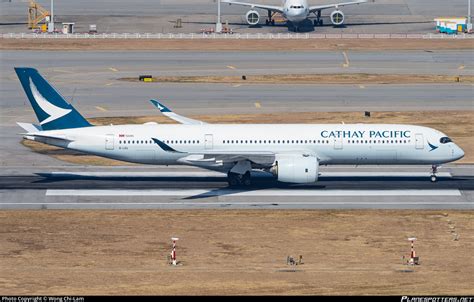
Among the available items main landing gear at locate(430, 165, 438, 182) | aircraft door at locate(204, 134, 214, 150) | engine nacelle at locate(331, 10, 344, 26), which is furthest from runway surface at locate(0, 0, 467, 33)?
aircraft door at locate(204, 134, 214, 150)

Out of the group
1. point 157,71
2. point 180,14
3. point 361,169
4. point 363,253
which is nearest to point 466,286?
point 363,253

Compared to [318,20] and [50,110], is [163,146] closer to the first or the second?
[50,110]

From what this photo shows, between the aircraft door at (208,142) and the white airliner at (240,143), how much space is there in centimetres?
7

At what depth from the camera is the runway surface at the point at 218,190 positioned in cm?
7331

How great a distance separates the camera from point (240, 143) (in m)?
77.6

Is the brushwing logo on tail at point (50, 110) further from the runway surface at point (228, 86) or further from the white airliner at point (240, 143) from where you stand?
the runway surface at point (228, 86)

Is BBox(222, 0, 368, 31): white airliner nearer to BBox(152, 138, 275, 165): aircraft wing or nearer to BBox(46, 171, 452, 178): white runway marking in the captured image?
BBox(46, 171, 452, 178): white runway marking

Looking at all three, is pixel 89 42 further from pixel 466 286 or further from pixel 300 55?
pixel 466 286

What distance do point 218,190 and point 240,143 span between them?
3.44 metres

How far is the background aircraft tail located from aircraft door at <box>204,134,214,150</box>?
834cm

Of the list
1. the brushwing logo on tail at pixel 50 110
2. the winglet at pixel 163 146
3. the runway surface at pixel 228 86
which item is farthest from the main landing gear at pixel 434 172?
the runway surface at pixel 228 86

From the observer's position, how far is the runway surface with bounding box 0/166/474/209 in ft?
241

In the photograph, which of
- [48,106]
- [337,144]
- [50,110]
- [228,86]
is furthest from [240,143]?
[228,86]

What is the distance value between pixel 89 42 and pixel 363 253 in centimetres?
10101
